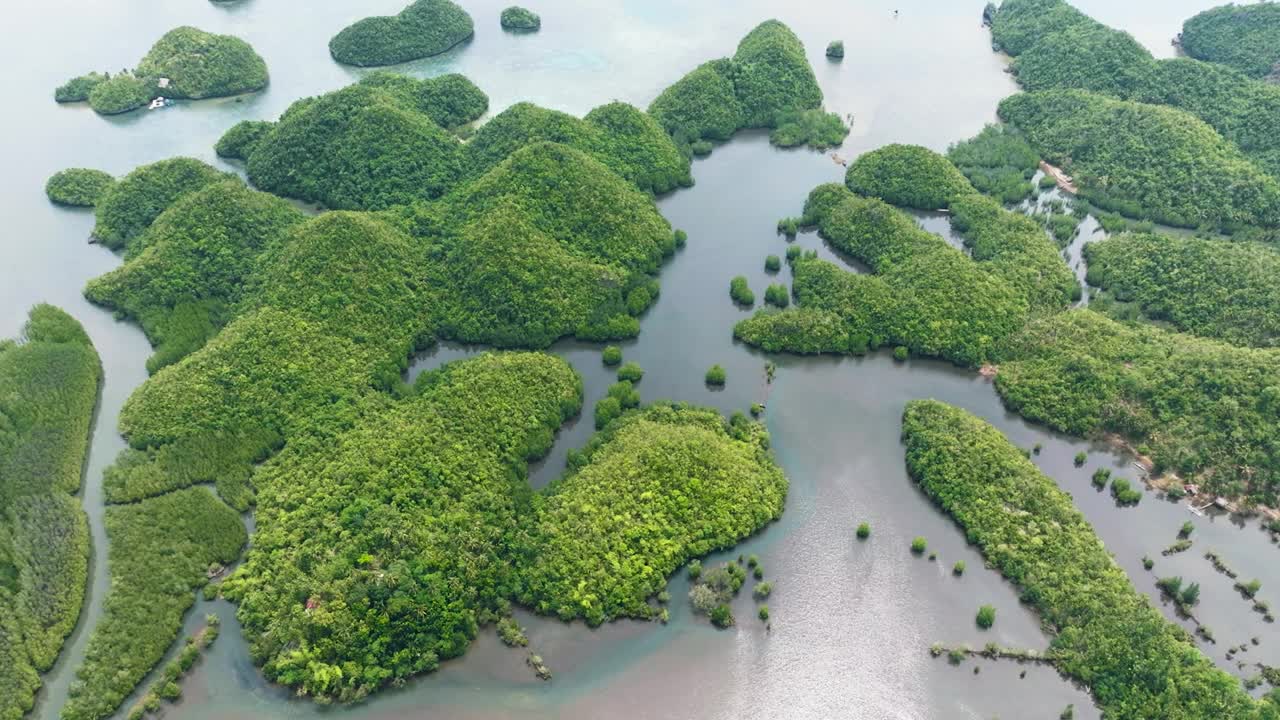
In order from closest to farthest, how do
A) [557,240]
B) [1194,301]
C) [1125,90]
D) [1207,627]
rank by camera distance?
1. [1207,627]
2. [1194,301]
3. [557,240]
4. [1125,90]

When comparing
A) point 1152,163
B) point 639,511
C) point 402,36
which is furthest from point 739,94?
point 639,511

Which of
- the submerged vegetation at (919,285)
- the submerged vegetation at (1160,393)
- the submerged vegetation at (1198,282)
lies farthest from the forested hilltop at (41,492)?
the submerged vegetation at (1198,282)

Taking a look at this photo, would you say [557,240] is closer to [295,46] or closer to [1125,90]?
[295,46]

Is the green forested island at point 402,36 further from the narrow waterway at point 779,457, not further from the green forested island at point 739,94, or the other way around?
the green forested island at point 739,94

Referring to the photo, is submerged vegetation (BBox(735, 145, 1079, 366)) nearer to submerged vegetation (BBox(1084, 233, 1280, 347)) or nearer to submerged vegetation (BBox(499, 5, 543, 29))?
submerged vegetation (BBox(1084, 233, 1280, 347))

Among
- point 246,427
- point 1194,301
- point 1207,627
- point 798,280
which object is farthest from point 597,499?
point 1194,301

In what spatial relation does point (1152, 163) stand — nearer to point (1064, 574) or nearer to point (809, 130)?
point (809, 130)

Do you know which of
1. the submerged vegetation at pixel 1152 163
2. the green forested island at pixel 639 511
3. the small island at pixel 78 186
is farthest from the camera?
the small island at pixel 78 186
